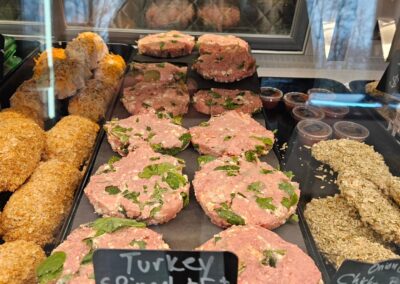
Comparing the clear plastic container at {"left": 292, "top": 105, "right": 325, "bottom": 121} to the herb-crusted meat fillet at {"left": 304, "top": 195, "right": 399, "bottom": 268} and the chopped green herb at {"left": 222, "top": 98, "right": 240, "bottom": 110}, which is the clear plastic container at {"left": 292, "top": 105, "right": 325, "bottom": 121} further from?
the herb-crusted meat fillet at {"left": 304, "top": 195, "right": 399, "bottom": 268}

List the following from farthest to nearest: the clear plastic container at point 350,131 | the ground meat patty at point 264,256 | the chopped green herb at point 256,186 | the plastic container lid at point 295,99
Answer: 1. the plastic container lid at point 295,99
2. the clear plastic container at point 350,131
3. the chopped green herb at point 256,186
4. the ground meat patty at point 264,256

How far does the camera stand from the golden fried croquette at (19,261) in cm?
128

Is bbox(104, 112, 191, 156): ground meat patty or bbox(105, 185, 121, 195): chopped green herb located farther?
bbox(104, 112, 191, 156): ground meat patty

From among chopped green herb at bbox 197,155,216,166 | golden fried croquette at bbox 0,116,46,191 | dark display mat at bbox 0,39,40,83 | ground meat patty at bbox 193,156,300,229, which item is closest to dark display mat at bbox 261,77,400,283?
ground meat patty at bbox 193,156,300,229

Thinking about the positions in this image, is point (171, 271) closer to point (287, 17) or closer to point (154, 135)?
point (154, 135)

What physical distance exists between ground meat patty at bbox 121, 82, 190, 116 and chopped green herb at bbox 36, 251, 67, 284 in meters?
0.98

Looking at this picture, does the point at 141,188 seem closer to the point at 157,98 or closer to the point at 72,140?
the point at 72,140

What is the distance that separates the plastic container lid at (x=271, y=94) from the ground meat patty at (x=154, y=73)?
524mm

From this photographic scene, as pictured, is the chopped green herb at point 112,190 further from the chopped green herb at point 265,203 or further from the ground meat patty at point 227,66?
the ground meat patty at point 227,66

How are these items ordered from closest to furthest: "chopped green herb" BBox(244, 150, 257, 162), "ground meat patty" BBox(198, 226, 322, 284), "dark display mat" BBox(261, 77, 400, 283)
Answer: "ground meat patty" BBox(198, 226, 322, 284)
"chopped green herb" BBox(244, 150, 257, 162)
"dark display mat" BBox(261, 77, 400, 283)

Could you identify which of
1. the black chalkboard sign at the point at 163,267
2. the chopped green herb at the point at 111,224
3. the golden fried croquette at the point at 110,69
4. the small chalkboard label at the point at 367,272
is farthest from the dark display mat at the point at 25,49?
the small chalkboard label at the point at 367,272

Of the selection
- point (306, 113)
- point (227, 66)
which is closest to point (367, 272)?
point (306, 113)

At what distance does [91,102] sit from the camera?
7.18ft

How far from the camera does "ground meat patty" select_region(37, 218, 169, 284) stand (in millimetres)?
1194
